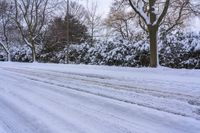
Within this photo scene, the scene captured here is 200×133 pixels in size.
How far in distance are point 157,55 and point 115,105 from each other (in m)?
11.5

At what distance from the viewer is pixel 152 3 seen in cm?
1830

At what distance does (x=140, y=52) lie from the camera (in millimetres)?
20844

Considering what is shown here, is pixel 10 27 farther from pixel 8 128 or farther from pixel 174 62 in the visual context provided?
pixel 8 128

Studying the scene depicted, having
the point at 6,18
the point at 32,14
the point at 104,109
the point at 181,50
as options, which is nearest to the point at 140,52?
the point at 181,50

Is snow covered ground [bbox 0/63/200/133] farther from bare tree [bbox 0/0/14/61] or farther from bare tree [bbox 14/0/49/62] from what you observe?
bare tree [bbox 0/0/14/61]

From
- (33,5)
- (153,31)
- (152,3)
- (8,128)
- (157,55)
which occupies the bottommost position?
(8,128)

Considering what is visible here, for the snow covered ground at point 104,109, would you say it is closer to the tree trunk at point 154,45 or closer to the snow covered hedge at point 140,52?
the tree trunk at point 154,45

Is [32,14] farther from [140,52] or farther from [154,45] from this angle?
[154,45]

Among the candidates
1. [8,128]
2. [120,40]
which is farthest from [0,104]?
[120,40]

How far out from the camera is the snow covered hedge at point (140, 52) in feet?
58.7

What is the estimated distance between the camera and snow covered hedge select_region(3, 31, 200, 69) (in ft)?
58.7

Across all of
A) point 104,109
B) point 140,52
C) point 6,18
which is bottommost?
point 104,109

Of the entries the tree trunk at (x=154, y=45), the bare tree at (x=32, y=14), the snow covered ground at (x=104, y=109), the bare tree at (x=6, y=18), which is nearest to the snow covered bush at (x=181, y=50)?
the tree trunk at (x=154, y=45)

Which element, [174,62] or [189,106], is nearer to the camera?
[189,106]
